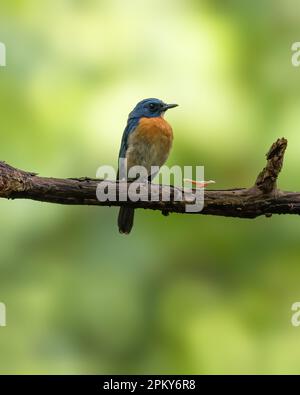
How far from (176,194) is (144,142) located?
1.82 m

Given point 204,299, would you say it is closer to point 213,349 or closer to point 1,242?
point 213,349

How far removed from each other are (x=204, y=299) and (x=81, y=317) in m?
1.05

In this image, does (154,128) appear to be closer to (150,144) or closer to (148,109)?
(150,144)

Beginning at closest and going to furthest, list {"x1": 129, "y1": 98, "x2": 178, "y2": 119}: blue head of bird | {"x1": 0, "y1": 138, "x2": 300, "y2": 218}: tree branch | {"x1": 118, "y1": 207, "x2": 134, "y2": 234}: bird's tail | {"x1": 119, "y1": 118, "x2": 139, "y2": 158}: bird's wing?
{"x1": 0, "y1": 138, "x2": 300, "y2": 218}: tree branch < {"x1": 118, "y1": 207, "x2": 134, "y2": 234}: bird's tail < {"x1": 119, "y1": 118, "x2": 139, "y2": 158}: bird's wing < {"x1": 129, "y1": 98, "x2": 178, "y2": 119}: blue head of bird

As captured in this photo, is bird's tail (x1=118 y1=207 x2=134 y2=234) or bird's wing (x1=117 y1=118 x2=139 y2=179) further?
bird's wing (x1=117 y1=118 x2=139 y2=179)

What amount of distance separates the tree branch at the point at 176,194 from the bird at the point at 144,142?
5.30 feet

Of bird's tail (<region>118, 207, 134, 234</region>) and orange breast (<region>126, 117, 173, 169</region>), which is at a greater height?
orange breast (<region>126, 117, 173, 169</region>)

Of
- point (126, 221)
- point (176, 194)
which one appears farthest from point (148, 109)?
point (176, 194)

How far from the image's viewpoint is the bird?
7145mm

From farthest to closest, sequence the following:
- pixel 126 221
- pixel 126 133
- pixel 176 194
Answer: pixel 126 133, pixel 126 221, pixel 176 194

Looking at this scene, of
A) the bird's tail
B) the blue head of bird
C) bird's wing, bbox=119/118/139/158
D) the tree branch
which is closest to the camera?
the tree branch

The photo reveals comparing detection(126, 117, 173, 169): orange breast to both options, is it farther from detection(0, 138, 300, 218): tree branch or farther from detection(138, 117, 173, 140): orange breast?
detection(0, 138, 300, 218): tree branch

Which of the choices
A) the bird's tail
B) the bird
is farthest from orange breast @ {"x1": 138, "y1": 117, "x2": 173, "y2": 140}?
the bird's tail

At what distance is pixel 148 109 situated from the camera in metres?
7.39
